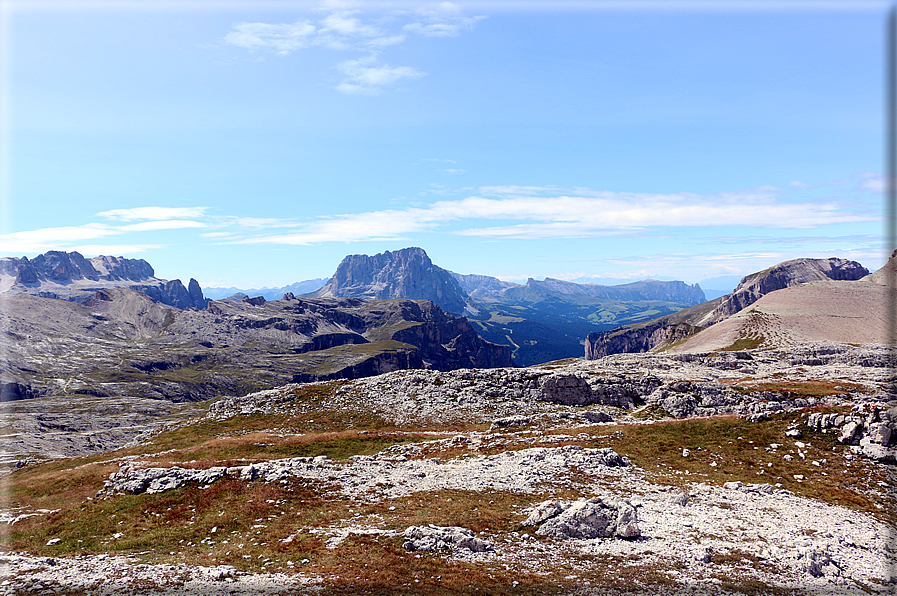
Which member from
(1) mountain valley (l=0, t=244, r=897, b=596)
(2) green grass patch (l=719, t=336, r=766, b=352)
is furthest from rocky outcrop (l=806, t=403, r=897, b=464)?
(2) green grass patch (l=719, t=336, r=766, b=352)

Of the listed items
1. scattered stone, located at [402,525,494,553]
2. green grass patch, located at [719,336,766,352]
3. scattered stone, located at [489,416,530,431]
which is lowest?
green grass patch, located at [719,336,766,352]

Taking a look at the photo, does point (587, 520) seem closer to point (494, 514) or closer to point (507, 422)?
point (494, 514)

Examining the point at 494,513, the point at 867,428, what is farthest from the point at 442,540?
the point at 867,428

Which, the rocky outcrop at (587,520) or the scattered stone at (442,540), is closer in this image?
the scattered stone at (442,540)

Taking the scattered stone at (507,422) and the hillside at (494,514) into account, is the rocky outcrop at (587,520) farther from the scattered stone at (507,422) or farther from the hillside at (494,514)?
the scattered stone at (507,422)

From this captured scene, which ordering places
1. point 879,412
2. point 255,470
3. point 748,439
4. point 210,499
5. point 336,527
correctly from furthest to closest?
point 748,439, point 879,412, point 255,470, point 210,499, point 336,527

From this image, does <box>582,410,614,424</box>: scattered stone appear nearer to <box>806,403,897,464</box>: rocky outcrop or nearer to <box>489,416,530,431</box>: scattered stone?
<box>489,416,530,431</box>: scattered stone

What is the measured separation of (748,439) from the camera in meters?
43.1

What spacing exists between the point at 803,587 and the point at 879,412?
27096 mm

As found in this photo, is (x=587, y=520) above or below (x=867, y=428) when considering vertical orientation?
below

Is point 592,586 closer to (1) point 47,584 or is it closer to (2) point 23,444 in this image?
(1) point 47,584

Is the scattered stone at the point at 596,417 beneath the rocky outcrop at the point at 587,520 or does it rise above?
beneath

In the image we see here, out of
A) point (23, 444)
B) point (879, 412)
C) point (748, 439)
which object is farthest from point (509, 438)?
point (23, 444)

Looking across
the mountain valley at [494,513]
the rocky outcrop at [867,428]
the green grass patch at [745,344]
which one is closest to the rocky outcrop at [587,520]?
the mountain valley at [494,513]
